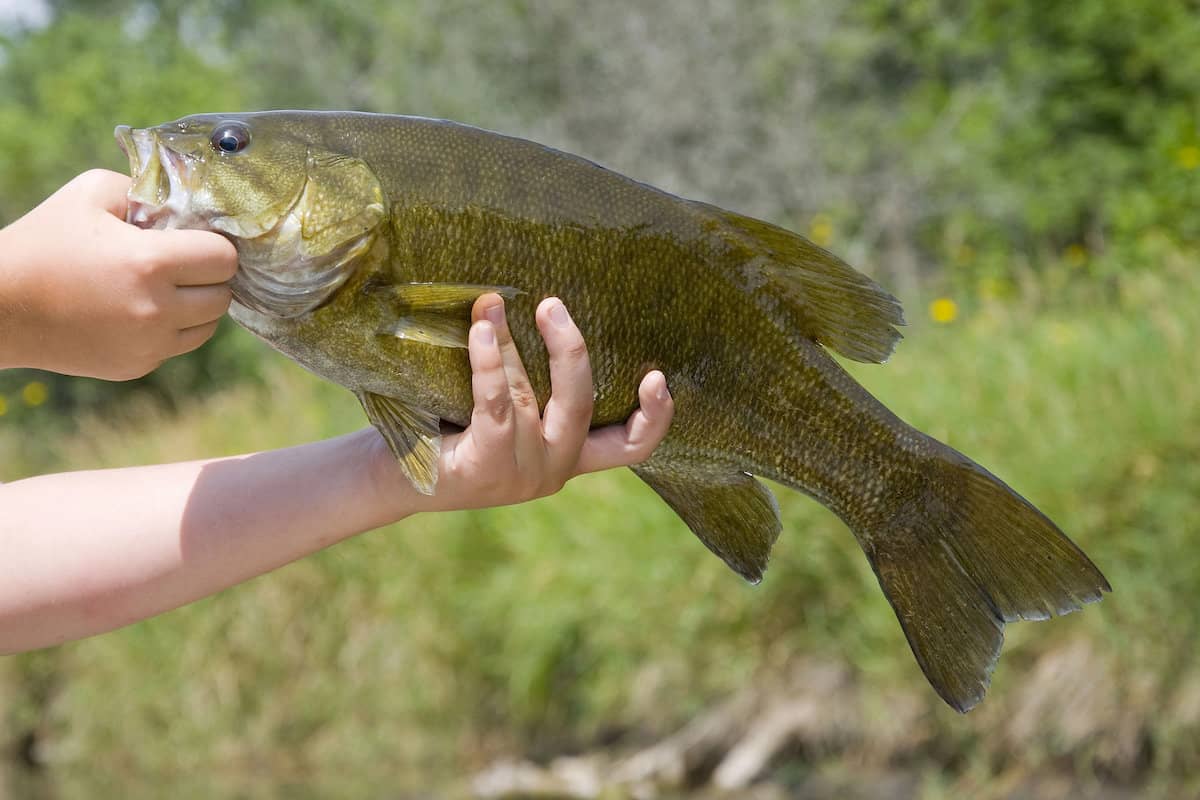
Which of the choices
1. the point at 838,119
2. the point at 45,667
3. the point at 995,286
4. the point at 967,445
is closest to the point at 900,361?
the point at 967,445

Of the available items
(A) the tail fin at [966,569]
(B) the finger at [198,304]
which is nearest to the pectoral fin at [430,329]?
(B) the finger at [198,304]

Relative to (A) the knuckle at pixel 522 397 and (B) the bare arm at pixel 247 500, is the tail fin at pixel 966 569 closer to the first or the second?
(B) the bare arm at pixel 247 500

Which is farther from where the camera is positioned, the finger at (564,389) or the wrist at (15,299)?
the finger at (564,389)

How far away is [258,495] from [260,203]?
1.58ft

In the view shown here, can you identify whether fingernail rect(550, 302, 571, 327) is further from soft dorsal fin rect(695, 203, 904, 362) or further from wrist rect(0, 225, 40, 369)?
wrist rect(0, 225, 40, 369)

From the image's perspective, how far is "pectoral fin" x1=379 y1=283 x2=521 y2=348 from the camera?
6.41ft

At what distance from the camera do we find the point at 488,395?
2.01 metres

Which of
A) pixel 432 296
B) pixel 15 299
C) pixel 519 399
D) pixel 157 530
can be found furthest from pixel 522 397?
pixel 15 299

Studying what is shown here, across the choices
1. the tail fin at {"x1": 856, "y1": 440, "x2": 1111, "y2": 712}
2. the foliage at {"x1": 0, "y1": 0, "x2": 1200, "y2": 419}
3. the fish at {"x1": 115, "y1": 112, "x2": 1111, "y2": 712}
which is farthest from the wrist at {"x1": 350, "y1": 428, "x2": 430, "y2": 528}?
the foliage at {"x1": 0, "y1": 0, "x2": 1200, "y2": 419}

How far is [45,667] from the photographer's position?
9.38 meters

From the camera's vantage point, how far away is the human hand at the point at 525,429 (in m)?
2.00

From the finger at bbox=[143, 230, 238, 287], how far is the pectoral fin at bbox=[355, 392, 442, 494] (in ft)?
1.00

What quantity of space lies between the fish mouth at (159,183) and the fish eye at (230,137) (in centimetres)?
5

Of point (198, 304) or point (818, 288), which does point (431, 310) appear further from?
point (818, 288)
